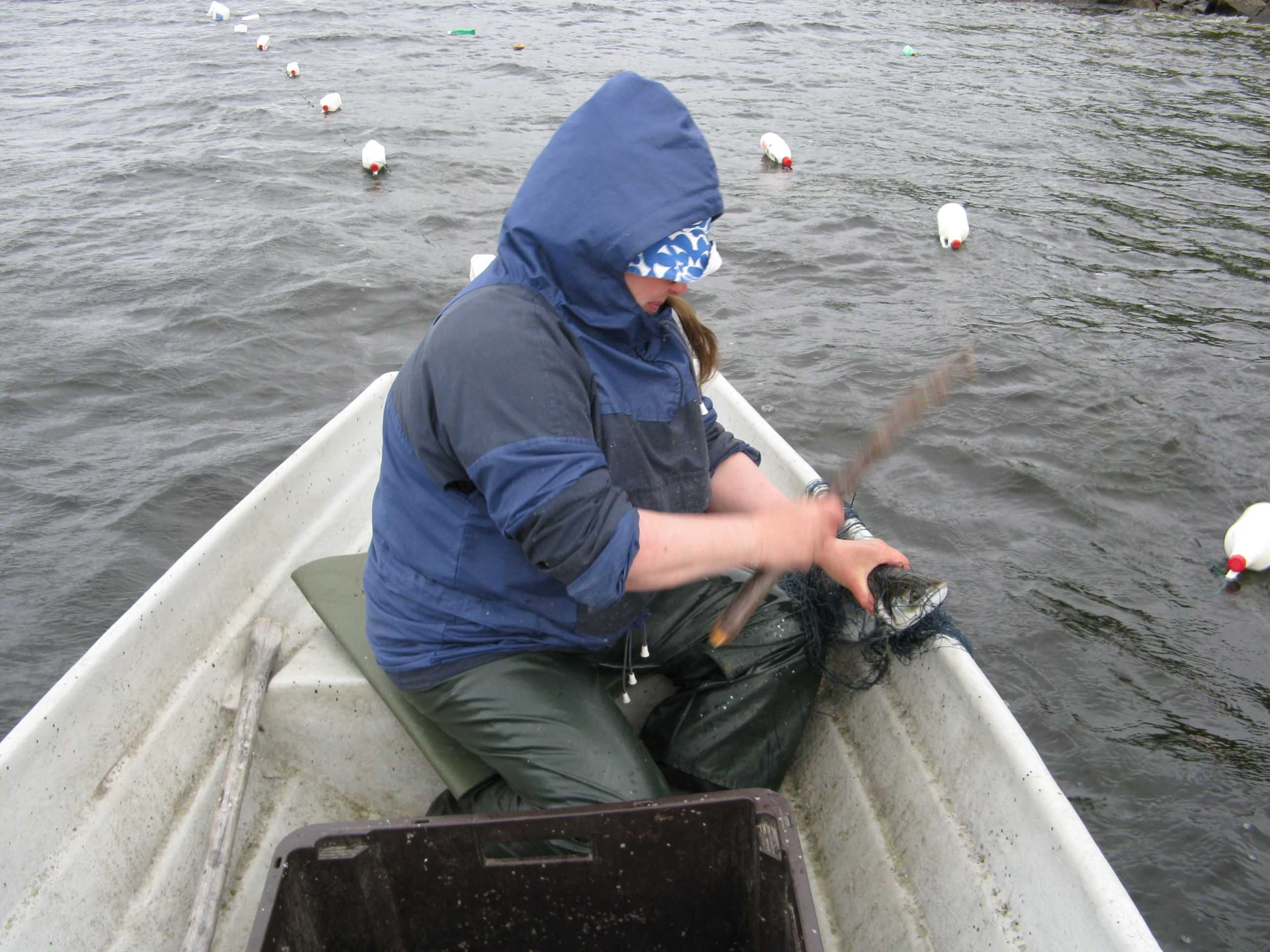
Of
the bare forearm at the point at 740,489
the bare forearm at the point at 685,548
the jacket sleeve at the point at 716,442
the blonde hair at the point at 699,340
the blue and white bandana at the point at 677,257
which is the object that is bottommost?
the bare forearm at the point at 740,489

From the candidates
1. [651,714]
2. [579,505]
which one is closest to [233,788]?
[651,714]

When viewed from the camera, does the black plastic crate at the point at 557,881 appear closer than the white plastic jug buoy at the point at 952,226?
Yes

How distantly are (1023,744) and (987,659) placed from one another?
2.28 metres

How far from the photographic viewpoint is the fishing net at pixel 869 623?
2285 millimetres

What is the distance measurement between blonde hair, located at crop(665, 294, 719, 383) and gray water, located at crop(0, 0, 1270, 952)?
7.85 ft

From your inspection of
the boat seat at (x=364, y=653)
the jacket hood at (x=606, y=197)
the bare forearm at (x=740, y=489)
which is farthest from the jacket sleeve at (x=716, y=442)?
the boat seat at (x=364, y=653)

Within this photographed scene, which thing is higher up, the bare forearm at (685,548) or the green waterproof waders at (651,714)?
the bare forearm at (685,548)

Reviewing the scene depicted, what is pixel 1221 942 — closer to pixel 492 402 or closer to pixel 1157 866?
pixel 1157 866

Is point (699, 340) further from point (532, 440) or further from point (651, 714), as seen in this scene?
point (651, 714)

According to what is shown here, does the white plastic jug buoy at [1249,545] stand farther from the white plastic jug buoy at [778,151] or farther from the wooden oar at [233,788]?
the white plastic jug buoy at [778,151]

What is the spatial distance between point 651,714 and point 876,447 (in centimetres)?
97

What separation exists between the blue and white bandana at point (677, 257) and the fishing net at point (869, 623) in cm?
93

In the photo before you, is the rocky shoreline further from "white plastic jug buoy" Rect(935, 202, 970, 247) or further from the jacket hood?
the jacket hood

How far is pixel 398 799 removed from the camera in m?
2.71
